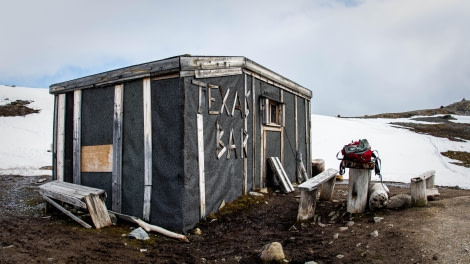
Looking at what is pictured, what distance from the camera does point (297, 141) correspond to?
454 inches

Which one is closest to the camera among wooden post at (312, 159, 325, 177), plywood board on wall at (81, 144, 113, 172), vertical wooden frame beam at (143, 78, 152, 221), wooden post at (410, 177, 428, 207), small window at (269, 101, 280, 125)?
wooden post at (410, 177, 428, 207)

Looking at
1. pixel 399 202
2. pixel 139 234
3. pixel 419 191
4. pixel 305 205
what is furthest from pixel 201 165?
pixel 419 191

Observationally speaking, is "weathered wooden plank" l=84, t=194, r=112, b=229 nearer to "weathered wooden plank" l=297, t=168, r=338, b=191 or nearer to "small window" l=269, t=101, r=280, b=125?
"weathered wooden plank" l=297, t=168, r=338, b=191

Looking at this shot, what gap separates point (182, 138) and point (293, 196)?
4205 mm

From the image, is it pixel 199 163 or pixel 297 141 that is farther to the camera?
pixel 297 141

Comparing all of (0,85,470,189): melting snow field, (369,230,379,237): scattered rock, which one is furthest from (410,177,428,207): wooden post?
(0,85,470,189): melting snow field

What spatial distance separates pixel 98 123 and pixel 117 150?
3.51ft

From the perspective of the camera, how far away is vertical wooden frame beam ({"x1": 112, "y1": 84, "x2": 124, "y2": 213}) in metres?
6.94

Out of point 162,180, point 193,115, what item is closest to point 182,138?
point 193,115

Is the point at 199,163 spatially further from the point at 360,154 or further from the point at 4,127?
the point at 4,127

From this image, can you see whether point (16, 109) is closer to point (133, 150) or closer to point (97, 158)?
point (97, 158)

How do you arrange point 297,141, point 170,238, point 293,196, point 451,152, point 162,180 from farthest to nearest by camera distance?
point 451,152 < point 297,141 < point 293,196 < point 162,180 < point 170,238

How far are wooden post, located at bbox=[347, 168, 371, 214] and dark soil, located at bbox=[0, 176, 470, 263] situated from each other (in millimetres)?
168

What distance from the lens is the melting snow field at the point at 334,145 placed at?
1698 centimetres
